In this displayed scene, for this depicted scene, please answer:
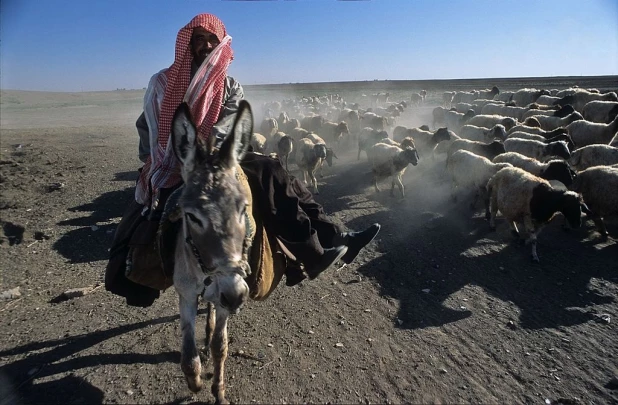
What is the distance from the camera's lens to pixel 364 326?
189 inches

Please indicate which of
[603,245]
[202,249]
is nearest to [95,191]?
[202,249]

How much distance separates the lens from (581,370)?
4.10 metres

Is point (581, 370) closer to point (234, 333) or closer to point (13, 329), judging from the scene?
point (234, 333)

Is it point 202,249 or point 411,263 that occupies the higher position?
point 202,249

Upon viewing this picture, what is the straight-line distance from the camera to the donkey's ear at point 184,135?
7.79ft

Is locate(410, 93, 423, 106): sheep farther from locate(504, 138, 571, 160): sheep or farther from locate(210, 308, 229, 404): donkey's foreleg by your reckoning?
locate(210, 308, 229, 404): donkey's foreleg

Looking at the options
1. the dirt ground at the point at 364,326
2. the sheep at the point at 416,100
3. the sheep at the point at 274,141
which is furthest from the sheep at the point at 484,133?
the sheep at the point at 416,100

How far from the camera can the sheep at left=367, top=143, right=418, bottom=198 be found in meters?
11.2

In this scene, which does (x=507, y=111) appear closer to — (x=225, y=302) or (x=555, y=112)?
(x=555, y=112)

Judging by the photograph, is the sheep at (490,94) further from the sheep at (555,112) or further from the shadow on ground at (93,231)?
the shadow on ground at (93,231)

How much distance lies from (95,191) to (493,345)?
1029 centimetres

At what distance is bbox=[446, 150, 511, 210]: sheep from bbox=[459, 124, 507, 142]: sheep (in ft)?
15.8

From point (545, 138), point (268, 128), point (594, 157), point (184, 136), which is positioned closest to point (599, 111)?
point (545, 138)

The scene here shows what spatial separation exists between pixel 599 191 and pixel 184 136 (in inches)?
354
